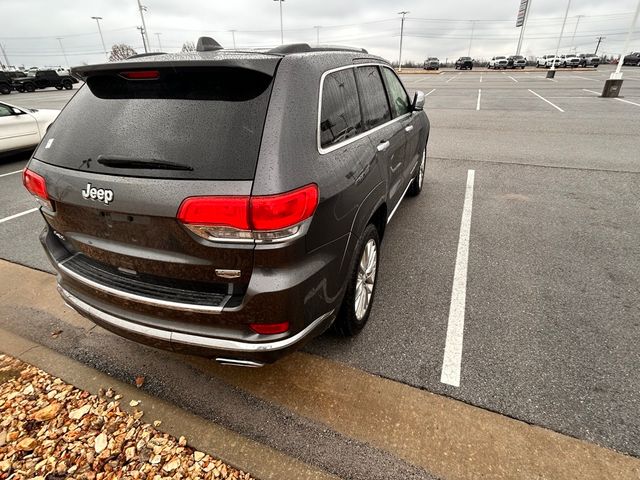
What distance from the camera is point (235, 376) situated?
2348mm

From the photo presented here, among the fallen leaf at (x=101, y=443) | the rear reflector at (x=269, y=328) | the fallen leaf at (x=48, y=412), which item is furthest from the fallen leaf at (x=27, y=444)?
the rear reflector at (x=269, y=328)

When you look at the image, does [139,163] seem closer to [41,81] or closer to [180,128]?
[180,128]

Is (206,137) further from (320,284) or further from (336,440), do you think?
(336,440)

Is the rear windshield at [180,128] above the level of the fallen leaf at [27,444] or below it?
above

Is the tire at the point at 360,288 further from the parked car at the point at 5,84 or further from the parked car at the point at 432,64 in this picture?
the parked car at the point at 432,64

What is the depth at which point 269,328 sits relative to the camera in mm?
1728

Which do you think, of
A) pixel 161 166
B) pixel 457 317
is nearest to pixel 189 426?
pixel 161 166

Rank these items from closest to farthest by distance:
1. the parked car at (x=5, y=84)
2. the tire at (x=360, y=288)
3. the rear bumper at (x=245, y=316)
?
the rear bumper at (x=245, y=316)
the tire at (x=360, y=288)
the parked car at (x=5, y=84)

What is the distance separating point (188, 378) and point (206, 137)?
61.1 inches

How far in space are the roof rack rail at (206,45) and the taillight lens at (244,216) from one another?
44.3 inches

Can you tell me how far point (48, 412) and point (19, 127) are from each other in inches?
308

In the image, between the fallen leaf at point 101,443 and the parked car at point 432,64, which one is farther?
the parked car at point 432,64

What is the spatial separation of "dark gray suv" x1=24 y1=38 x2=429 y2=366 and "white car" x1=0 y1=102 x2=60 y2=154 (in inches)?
270

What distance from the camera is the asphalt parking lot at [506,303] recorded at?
83.9 inches
